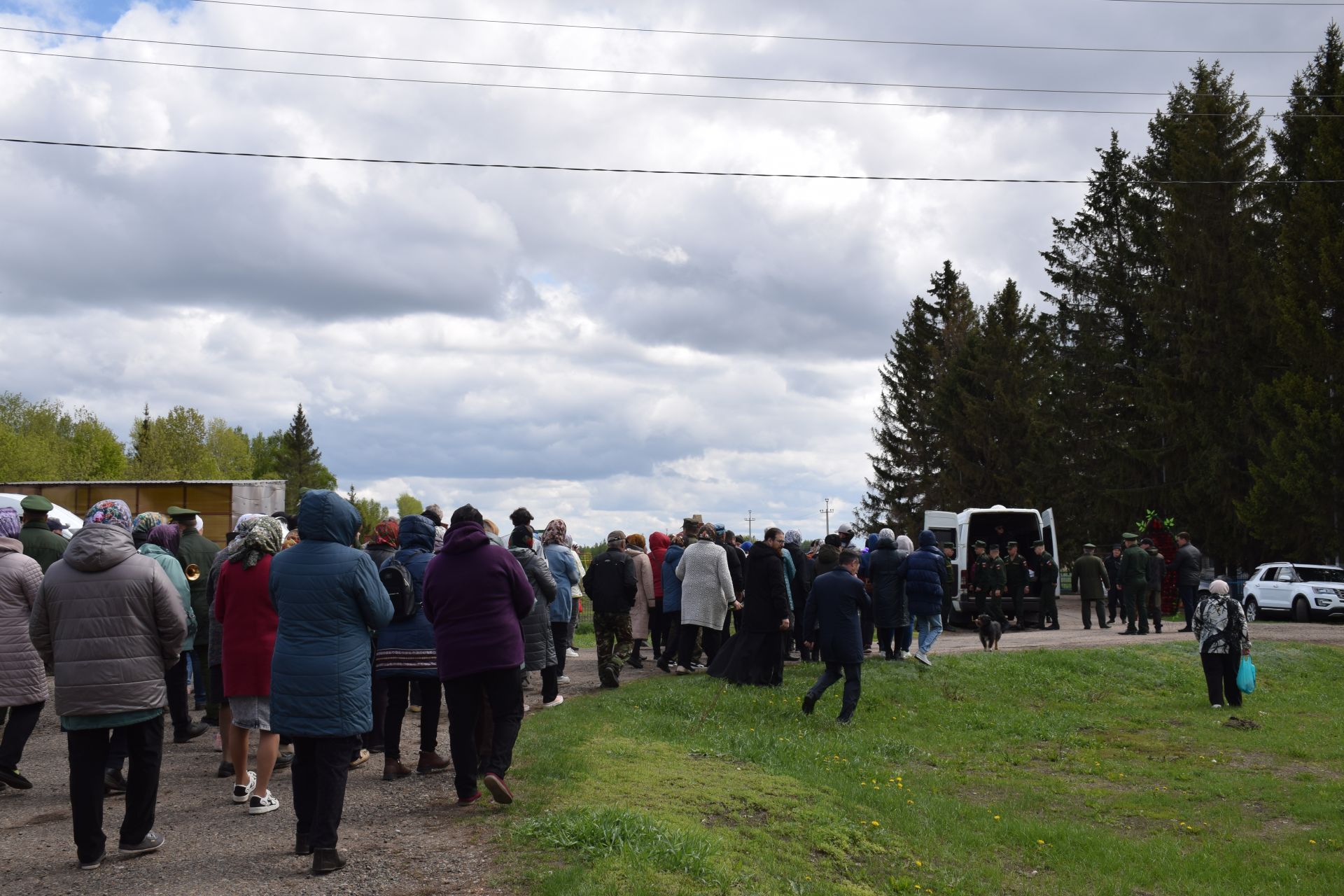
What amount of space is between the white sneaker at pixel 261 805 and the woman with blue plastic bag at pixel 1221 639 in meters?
11.7

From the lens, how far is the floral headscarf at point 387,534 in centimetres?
927

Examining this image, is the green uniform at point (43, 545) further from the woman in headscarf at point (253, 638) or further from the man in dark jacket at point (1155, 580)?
the man in dark jacket at point (1155, 580)

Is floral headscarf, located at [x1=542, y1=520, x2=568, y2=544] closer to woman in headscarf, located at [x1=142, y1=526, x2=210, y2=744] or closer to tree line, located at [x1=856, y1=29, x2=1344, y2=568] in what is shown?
woman in headscarf, located at [x1=142, y1=526, x2=210, y2=744]

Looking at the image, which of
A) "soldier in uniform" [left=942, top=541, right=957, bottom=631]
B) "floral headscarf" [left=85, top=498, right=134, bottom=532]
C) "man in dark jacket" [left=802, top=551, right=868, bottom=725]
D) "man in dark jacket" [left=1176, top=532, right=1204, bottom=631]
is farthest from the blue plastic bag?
"floral headscarf" [left=85, top=498, right=134, bottom=532]

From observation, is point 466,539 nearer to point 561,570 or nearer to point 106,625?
point 106,625

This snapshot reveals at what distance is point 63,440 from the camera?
7938 centimetres

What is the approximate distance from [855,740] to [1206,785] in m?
3.31

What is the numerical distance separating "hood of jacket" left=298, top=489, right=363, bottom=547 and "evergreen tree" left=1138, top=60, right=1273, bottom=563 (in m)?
38.8

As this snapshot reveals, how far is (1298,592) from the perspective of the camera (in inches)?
1237

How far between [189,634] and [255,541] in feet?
8.03

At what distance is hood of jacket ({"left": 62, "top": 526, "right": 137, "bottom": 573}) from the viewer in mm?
6551

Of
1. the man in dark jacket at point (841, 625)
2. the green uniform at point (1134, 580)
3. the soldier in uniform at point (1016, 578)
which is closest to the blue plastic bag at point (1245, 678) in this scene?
the man in dark jacket at point (841, 625)

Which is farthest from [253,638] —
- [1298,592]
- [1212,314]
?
[1212,314]

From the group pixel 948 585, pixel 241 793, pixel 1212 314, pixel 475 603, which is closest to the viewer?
pixel 475 603
